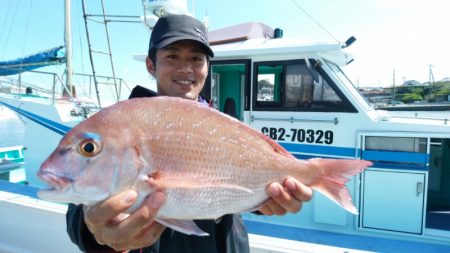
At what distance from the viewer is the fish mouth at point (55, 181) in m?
1.01

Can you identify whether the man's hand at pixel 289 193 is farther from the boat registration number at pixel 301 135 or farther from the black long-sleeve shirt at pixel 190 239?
the boat registration number at pixel 301 135

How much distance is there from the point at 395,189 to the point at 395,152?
435 millimetres

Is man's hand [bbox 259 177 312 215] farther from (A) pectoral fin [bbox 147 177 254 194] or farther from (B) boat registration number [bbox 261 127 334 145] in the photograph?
(B) boat registration number [bbox 261 127 334 145]

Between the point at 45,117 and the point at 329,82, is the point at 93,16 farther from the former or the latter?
the point at 329,82

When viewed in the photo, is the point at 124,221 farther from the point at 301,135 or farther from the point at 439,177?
the point at 439,177

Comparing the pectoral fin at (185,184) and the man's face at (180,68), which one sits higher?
the man's face at (180,68)

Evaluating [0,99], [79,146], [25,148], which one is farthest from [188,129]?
[0,99]

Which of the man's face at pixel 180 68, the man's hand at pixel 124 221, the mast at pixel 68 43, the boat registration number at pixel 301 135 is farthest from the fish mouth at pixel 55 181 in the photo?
the mast at pixel 68 43

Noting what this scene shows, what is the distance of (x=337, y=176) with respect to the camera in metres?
1.33

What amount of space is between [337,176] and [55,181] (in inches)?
43.9

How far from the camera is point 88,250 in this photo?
1.34m

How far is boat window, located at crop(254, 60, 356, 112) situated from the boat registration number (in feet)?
0.95

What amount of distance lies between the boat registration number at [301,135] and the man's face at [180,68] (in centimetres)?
258

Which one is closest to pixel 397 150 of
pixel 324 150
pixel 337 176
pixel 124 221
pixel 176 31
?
pixel 324 150
